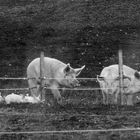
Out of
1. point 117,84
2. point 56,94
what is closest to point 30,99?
point 56,94

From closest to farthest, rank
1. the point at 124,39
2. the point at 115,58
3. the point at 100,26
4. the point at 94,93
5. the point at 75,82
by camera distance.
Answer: the point at 75,82, the point at 94,93, the point at 115,58, the point at 124,39, the point at 100,26

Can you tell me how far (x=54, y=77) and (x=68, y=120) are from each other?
7257 millimetres

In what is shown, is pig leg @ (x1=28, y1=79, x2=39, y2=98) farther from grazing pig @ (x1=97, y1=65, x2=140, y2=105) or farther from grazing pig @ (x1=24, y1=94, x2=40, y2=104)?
grazing pig @ (x1=97, y1=65, x2=140, y2=105)

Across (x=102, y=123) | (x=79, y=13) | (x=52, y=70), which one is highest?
(x=79, y=13)

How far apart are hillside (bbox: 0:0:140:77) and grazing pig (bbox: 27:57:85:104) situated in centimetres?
414

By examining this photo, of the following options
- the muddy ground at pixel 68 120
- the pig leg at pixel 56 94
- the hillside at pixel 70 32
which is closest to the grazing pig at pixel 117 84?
the pig leg at pixel 56 94

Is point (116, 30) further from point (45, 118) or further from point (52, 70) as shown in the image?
point (45, 118)

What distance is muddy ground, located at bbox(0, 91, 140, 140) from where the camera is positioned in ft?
32.0

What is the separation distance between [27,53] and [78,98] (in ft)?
24.5

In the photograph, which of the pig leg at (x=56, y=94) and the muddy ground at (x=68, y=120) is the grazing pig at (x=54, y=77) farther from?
the muddy ground at (x=68, y=120)

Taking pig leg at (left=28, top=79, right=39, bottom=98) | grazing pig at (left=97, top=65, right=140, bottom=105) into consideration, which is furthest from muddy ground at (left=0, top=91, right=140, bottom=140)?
pig leg at (left=28, top=79, right=39, bottom=98)

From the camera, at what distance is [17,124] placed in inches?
428

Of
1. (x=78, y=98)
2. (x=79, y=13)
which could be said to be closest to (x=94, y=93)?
(x=78, y=98)

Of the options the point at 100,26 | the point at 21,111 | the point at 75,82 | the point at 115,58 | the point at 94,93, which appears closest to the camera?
the point at 21,111
